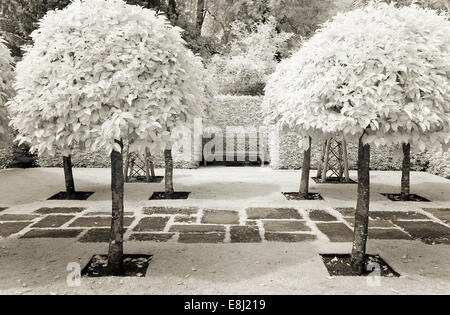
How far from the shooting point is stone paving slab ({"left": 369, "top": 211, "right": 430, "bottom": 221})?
7398mm

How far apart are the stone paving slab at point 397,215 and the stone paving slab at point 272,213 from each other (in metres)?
1.34

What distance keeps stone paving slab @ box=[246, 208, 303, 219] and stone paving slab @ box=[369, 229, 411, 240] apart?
1338 mm

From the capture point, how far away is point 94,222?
277 inches

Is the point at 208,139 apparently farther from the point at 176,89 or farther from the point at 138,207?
the point at 176,89

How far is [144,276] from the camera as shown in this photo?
4730mm

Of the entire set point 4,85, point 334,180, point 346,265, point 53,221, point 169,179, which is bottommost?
point 346,265

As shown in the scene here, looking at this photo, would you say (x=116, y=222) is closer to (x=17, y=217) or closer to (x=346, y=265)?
(x=346, y=265)

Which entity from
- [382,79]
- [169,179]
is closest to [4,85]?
[169,179]

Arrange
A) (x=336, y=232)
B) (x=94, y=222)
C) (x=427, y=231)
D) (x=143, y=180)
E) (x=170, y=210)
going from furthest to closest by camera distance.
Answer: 1. (x=143, y=180)
2. (x=170, y=210)
3. (x=94, y=222)
4. (x=427, y=231)
5. (x=336, y=232)

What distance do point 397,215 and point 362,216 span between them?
311 centimetres

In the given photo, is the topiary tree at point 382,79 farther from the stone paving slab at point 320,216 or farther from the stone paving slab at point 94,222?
the stone paving slab at point 94,222

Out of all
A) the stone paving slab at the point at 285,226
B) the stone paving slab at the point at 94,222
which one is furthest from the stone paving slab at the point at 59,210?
the stone paving slab at the point at 285,226

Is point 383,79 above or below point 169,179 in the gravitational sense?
above
